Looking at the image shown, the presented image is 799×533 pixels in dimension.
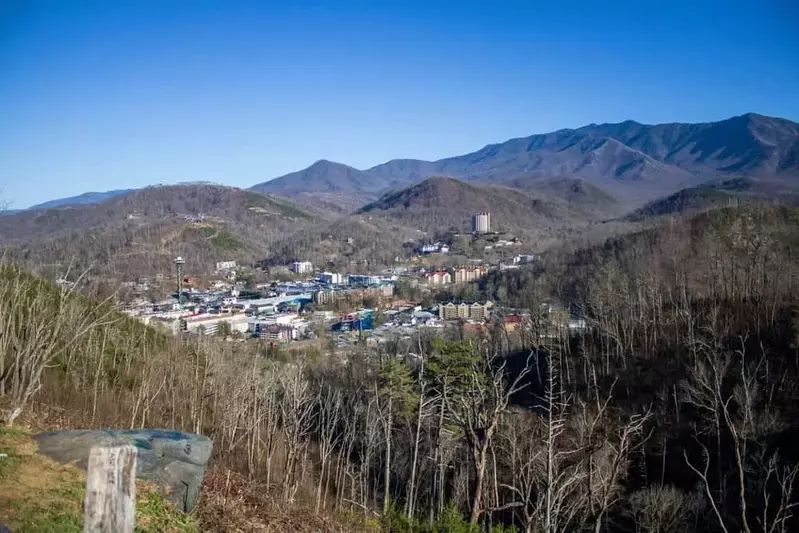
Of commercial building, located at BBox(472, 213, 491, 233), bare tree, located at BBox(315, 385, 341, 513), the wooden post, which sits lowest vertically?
bare tree, located at BBox(315, 385, 341, 513)

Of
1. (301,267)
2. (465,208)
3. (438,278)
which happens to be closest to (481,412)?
(438,278)

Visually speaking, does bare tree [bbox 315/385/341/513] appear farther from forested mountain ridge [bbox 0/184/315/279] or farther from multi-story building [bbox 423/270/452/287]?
multi-story building [bbox 423/270/452/287]

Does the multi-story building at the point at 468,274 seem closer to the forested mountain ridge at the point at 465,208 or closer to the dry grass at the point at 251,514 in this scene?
the forested mountain ridge at the point at 465,208

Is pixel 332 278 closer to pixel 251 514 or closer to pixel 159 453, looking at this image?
pixel 251 514

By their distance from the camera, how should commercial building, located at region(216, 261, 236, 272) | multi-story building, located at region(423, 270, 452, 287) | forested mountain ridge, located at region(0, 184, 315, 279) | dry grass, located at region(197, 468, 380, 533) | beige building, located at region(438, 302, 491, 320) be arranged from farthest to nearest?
commercial building, located at region(216, 261, 236, 272) → forested mountain ridge, located at region(0, 184, 315, 279) → multi-story building, located at region(423, 270, 452, 287) → beige building, located at region(438, 302, 491, 320) → dry grass, located at region(197, 468, 380, 533)

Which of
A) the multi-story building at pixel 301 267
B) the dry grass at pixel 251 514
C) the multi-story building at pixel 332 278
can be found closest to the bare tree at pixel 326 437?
the dry grass at pixel 251 514

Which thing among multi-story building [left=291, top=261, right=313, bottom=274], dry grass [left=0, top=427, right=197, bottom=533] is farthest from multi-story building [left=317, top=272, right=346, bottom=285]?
dry grass [left=0, top=427, right=197, bottom=533]
